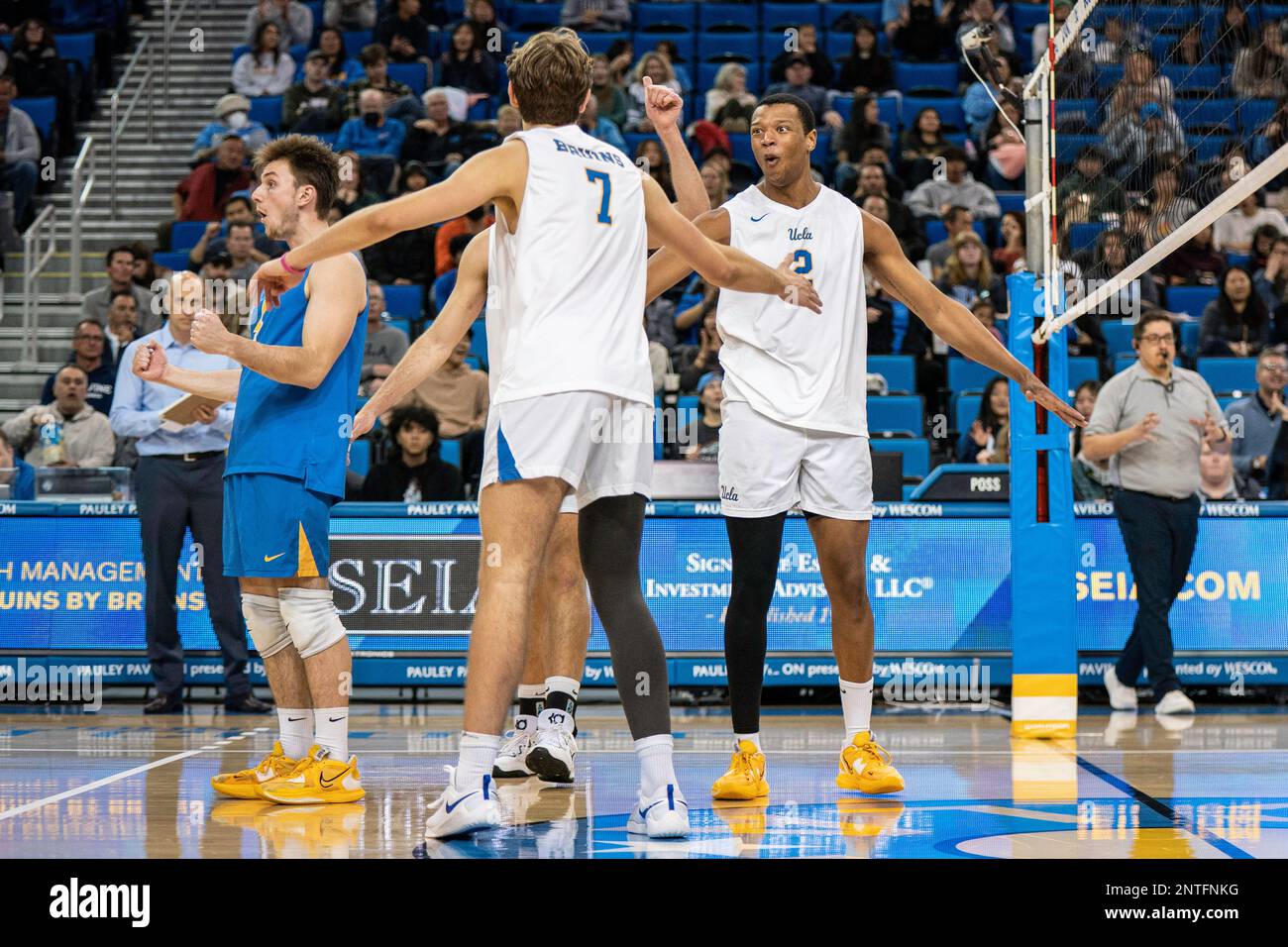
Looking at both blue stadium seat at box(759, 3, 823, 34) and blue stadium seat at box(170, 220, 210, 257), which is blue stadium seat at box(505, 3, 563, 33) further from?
blue stadium seat at box(170, 220, 210, 257)

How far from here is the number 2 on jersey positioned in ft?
13.8

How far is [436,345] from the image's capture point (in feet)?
16.0

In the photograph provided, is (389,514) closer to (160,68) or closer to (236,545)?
(236,545)

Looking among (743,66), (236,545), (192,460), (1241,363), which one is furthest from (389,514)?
(743,66)

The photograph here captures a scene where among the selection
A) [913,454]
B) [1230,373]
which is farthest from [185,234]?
[1230,373]

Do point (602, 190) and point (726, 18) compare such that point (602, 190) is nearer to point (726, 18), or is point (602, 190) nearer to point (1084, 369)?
point (1084, 369)

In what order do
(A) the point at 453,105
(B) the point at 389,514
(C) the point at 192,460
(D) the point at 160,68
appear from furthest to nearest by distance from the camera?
(D) the point at 160,68, (A) the point at 453,105, (B) the point at 389,514, (C) the point at 192,460

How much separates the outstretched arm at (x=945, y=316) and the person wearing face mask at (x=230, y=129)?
10.5 meters

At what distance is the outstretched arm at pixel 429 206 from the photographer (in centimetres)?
399

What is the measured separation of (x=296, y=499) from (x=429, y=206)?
4.76 ft

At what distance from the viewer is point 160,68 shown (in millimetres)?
17469

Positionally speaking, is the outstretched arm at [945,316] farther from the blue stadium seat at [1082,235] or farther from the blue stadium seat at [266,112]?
the blue stadium seat at [266,112]

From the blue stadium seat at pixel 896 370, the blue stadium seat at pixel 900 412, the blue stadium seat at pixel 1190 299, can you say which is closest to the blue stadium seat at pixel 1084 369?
the blue stadium seat at pixel 896 370
